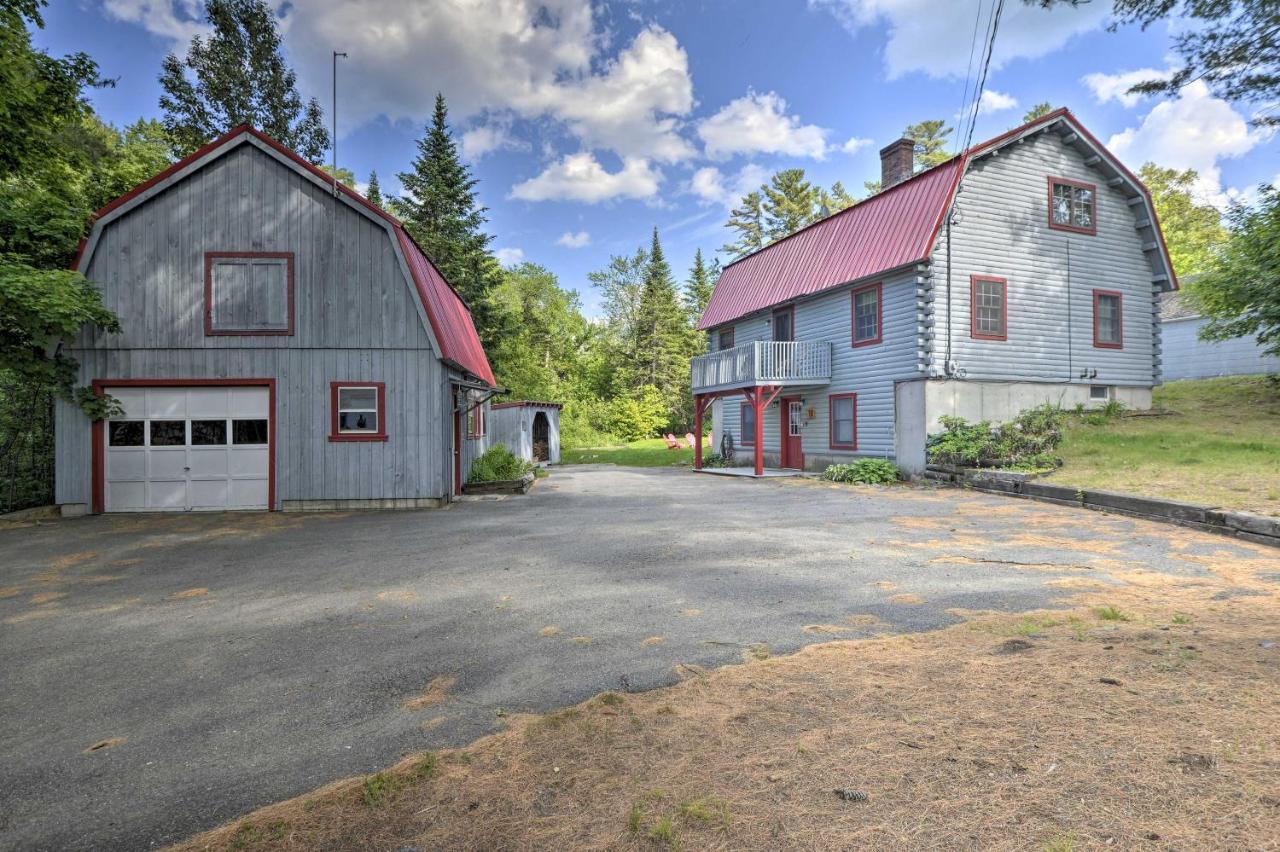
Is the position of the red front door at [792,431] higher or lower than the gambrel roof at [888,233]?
lower

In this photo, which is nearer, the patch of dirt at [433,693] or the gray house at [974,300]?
the patch of dirt at [433,693]

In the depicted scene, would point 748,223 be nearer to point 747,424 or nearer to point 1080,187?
point 747,424

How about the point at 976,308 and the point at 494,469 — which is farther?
the point at 976,308

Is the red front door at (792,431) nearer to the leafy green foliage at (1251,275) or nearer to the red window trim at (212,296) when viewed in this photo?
the leafy green foliage at (1251,275)

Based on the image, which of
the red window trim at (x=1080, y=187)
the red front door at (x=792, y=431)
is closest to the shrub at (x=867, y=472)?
the red front door at (x=792, y=431)

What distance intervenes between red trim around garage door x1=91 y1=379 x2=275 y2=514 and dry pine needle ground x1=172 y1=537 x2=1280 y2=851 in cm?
1151

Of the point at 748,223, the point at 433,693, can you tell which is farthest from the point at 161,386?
the point at 748,223

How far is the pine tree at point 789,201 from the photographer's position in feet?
138

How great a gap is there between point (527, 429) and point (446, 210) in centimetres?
1070

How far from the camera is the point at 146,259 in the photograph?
12156mm

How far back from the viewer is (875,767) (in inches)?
95.7

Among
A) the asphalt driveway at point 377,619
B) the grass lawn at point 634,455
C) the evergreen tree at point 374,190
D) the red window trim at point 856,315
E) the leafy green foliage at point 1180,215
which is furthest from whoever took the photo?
the leafy green foliage at point 1180,215

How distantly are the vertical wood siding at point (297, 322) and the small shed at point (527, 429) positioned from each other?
10.5 metres

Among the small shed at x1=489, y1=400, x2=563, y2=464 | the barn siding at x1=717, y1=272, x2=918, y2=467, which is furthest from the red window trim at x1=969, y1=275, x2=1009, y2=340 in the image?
the small shed at x1=489, y1=400, x2=563, y2=464
